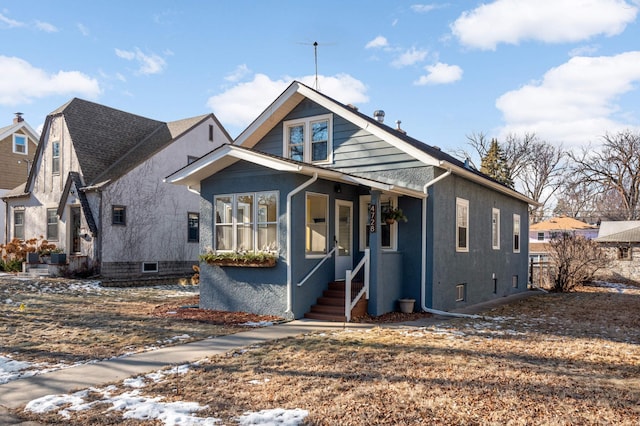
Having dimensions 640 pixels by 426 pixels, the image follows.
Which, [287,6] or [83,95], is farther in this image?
[83,95]

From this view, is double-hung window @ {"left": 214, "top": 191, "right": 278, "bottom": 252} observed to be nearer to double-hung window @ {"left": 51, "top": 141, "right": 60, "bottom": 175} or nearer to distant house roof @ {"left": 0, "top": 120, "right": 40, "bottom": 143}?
double-hung window @ {"left": 51, "top": 141, "right": 60, "bottom": 175}

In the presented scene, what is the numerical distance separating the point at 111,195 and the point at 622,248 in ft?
79.6

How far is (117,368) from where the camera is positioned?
19.8ft

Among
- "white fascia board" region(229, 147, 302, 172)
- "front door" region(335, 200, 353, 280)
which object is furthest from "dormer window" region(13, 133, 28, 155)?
"front door" region(335, 200, 353, 280)

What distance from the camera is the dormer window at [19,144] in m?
27.3

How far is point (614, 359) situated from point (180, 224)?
1701 centimetres

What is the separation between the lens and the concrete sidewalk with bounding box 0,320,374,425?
5082 mm

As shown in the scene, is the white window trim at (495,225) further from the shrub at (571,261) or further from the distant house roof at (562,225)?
the distant house roof at (562,225)

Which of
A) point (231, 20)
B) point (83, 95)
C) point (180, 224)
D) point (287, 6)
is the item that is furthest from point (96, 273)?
point (287, 6)

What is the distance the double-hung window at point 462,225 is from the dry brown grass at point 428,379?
3886 mm

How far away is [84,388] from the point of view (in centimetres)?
522

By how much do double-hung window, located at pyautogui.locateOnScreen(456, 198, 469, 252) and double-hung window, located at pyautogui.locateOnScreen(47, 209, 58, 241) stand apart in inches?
615

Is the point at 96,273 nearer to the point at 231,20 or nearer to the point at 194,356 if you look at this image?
the point at 231,20

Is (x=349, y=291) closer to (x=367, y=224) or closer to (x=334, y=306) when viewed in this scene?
(x=334, y=306)
